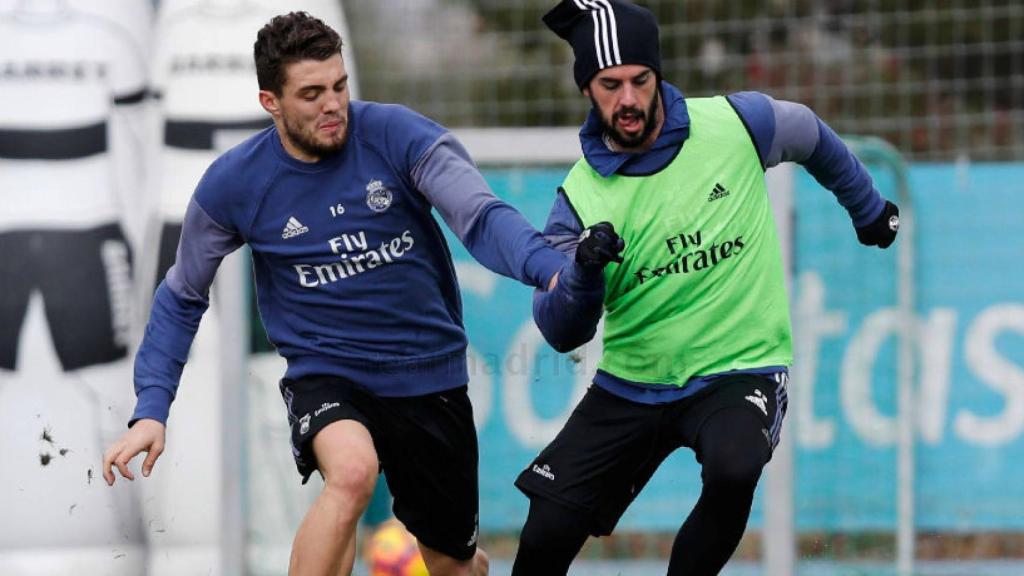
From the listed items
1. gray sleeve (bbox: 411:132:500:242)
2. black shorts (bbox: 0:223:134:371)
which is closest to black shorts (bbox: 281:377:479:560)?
gray sleeve (bbox: 411:132:500:242)

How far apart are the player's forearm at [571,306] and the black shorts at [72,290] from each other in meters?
4.43

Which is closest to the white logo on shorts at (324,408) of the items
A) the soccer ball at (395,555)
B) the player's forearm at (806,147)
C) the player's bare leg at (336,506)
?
the player's bare leg at (336,506)

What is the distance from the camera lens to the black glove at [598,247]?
4.05 m

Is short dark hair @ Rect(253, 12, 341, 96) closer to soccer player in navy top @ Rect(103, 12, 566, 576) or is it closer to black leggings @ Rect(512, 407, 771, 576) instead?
soccer player in navy top @ Rect(103, 12, 566, 576)

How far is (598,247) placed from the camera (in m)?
4.05

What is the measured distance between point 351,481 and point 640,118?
51.6 inches

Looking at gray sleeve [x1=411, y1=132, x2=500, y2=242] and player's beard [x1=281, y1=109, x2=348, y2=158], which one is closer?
gray sleeve [x1=411, y1=132, x2=500, y2=242]

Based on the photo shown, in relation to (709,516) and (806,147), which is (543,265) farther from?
(806,147)

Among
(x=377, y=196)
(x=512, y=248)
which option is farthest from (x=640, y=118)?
(x=377, y=196)

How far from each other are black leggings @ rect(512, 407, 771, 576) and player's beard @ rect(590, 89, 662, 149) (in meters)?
0.81

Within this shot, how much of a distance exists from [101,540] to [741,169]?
4298 mm

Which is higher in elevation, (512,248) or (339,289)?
(512,248)

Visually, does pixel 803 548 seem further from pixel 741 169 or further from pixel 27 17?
pixel 27 17

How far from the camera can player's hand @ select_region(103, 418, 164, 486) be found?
5055mm
